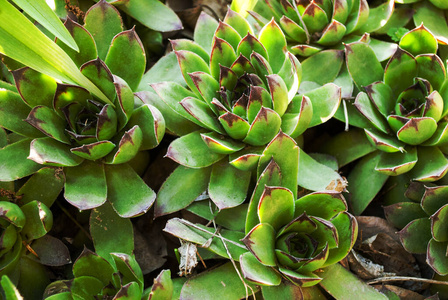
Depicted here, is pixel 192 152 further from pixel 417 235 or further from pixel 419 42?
pixel 419 42

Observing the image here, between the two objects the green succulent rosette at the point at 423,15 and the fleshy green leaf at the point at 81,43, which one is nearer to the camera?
the fleshy green leaf at the point at 81,43

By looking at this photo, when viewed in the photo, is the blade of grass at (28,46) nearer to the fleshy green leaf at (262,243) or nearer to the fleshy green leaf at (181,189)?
the fleshy green leaf at (181,189)

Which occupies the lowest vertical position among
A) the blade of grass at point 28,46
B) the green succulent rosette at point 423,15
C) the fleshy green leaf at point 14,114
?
the green succulent rosette at point 423,15

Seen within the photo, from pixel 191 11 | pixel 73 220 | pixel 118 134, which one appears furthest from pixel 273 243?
pixel 191 11

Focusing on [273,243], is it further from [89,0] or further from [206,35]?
[89,0]

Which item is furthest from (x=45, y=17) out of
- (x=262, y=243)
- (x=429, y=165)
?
(x=429, y=165)

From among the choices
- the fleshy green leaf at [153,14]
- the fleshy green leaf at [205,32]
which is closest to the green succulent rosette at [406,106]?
the fleshy green leaf at [205,32]

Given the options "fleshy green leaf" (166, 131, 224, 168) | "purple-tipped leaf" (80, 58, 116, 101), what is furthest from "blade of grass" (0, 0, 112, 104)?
"fleshy green leaf" (166, 131, 224, 168)
